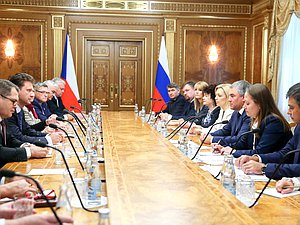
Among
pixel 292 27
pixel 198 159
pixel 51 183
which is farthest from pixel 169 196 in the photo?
pixel 292 27

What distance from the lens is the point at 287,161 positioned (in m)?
2.91

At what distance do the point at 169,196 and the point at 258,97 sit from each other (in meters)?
1.70

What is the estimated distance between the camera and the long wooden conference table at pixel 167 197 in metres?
1.52

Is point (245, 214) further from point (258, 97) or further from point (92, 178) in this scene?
point (258, 97)

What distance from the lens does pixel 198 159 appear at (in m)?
3.05

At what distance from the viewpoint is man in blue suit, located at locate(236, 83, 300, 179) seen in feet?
8.18

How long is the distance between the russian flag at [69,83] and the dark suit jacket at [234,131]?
11.0 ft

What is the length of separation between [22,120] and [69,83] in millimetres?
3119

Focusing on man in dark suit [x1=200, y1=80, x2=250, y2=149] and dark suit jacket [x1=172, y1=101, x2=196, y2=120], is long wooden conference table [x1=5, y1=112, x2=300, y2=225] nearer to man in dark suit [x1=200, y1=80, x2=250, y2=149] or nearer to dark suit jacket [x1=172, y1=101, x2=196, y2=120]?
man in dark suit [x1=200, y1=80, x2=250, y2=149]

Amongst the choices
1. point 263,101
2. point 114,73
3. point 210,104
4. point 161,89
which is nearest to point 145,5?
point 114,73

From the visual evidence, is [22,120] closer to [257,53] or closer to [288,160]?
[288,160]

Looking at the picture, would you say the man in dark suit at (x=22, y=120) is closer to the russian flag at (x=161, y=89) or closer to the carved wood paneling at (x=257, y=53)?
the russian flag at (x=161, y=89)

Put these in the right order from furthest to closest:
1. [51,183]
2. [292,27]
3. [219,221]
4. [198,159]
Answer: [292,27] → [198,159] → [51,183] → [219,221]

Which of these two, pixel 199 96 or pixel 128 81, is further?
pixel 128 81
